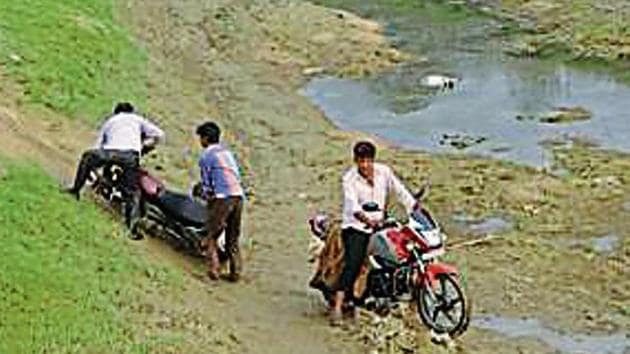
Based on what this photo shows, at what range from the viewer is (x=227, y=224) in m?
15.0

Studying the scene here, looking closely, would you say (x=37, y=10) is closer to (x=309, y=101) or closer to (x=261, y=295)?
(x=309, y=101)

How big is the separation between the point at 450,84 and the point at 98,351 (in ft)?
64.5

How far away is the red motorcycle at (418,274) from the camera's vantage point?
13.3m

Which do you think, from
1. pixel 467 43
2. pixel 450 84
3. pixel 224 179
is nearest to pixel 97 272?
pixel 224 179

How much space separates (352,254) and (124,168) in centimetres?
336

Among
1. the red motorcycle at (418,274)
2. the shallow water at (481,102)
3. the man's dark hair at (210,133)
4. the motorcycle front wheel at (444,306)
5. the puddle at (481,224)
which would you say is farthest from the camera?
the shallow water at (481,102)

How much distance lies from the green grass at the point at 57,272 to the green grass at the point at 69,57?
244 inches

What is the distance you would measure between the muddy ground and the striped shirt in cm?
99

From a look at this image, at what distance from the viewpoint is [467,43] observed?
3572 cm

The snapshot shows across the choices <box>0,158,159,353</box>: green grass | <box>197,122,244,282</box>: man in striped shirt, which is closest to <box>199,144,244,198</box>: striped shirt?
<box>197,122,244,282</box>: man in striped shirt

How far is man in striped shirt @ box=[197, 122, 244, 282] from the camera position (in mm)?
14695

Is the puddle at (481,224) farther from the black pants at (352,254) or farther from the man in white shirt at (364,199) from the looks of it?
the man in white shirt at (364,199)

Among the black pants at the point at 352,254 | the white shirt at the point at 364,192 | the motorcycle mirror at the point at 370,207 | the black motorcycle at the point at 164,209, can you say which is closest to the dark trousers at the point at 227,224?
Result: the black motorcycle at the point at 164,209

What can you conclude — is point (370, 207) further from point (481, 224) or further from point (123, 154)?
point (481, 224)
